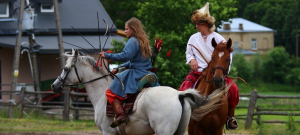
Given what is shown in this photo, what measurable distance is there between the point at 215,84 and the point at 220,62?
0.32 meters

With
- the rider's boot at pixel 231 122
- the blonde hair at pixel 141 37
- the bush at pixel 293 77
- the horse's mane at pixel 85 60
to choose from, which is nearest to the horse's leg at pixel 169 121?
the blonde hair at pixel 141 37

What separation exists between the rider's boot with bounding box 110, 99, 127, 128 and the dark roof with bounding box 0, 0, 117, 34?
810 inches

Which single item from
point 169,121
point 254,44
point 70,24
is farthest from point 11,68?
point 254,44

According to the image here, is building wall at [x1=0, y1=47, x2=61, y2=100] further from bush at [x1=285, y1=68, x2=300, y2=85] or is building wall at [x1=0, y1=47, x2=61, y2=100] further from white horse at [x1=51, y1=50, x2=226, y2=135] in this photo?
bush at [x1=285, y1=68, x2=300, y2=85]

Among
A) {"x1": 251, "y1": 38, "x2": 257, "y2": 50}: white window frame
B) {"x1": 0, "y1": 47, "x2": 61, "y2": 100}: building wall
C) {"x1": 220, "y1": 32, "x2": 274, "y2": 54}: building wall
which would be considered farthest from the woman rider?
{"x1": 251, "y1": 38, "x2": 257, "y2": 50}: white window frame

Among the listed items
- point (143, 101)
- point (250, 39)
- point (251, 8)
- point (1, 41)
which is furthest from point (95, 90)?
point (251, 8)

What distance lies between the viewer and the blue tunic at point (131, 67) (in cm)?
760

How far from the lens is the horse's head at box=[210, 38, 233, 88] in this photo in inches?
289

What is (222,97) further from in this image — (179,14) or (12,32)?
(12,32)

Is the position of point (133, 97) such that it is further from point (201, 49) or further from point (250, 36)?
point (250, 36)

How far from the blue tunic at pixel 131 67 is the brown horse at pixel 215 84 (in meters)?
0.83

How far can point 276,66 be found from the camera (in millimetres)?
72875

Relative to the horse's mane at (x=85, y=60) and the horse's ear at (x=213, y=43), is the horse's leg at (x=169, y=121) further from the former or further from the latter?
the horse's mane at (x=85, y=60)

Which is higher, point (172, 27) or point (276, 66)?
point (172, 27)
